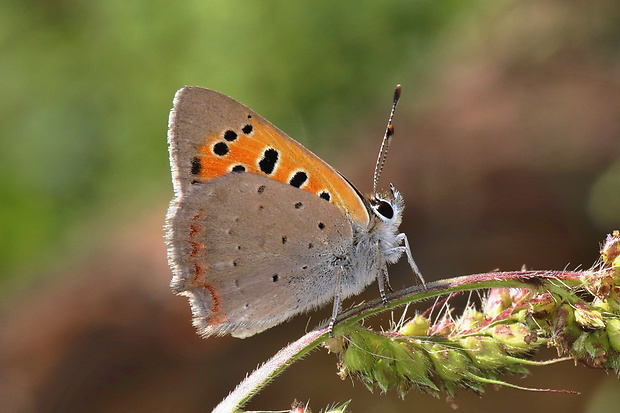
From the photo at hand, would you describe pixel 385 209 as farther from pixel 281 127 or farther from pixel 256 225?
pixel 281 127

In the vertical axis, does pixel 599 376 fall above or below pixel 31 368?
below

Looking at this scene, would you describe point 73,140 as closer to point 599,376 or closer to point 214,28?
point 214,28

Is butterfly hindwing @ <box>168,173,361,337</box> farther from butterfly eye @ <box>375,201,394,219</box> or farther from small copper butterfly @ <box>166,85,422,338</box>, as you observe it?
butterfly eye @ <box>375,201,394,219</box>

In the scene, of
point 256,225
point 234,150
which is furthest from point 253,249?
point 234,150

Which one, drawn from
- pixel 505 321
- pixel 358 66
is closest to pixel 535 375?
pixel 358 66

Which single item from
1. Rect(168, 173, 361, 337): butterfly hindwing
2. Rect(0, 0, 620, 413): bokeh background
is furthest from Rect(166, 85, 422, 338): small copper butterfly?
Rect(0, 0, 620, 413): bokeh background

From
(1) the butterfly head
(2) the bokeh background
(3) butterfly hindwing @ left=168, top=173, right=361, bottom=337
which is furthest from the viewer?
(2) the bokeh background

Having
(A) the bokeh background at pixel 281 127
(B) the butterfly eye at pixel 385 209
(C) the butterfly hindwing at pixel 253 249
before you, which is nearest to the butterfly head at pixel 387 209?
(B) the butterfly eye at pixel 385 209

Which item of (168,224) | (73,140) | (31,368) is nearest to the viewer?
(168,224)
